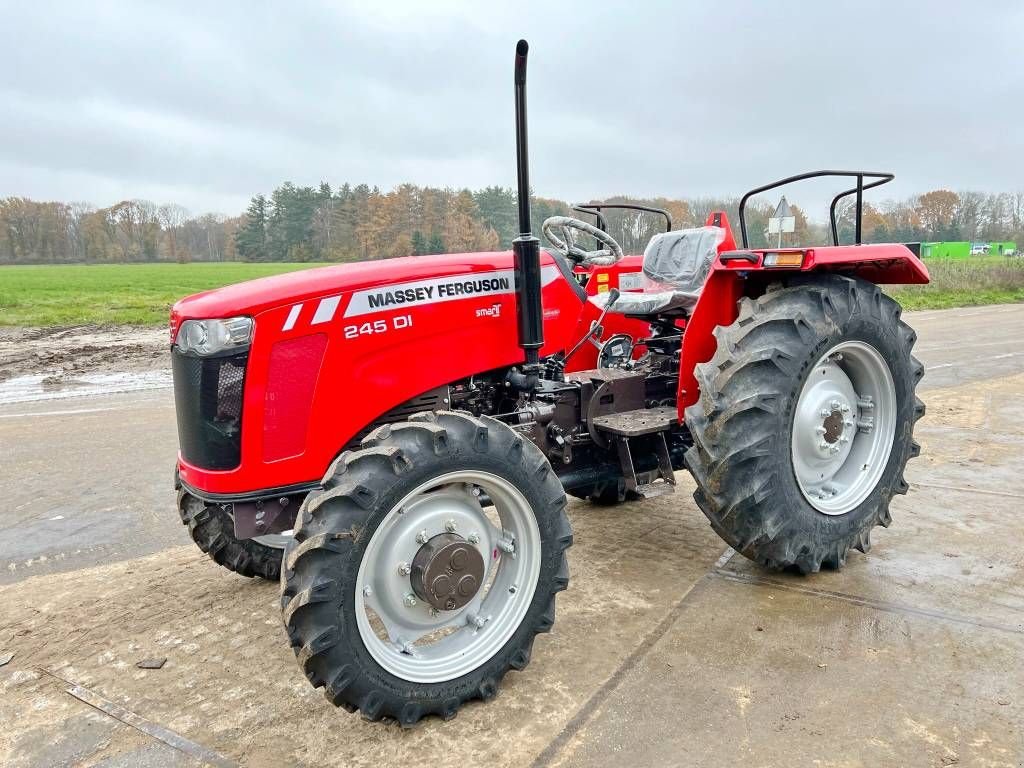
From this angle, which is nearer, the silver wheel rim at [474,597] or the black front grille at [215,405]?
the silver wheel rim at [474,597]

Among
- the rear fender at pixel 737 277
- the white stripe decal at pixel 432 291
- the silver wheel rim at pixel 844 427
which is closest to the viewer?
the white stripe decal at pixel 432 291

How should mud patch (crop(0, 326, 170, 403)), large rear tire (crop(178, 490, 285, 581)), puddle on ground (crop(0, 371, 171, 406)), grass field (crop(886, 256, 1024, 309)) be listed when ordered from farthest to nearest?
1. grass field (crop(886, 256, 1024, 309))
2. mud patch (crop(0, 326, 170, 403))
3. puddle on ground (crop(0, 371, 171, 406))
4. large rear tire (crop(178, 490, 285, 581))

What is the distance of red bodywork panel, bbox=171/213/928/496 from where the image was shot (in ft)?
8.34

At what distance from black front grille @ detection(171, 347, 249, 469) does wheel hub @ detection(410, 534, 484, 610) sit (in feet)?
2.36

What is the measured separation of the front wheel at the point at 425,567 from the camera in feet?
7.18

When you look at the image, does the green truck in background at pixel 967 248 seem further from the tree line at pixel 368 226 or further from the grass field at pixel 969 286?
the grass field at pixel 969 286

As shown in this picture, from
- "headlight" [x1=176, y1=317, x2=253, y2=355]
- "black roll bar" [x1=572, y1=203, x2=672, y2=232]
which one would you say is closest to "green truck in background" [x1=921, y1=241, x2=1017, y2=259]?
"black roll bar" [x1=572, y1=203, x2=672, y2=232]

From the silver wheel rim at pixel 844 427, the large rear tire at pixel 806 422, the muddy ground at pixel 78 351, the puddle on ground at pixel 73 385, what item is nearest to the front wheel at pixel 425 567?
the large rear tire at pixel 806 422

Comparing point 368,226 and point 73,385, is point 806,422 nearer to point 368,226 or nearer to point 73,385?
point 73,385

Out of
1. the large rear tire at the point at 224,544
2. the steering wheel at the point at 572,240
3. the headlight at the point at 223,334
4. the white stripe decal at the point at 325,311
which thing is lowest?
the large rear tire at the point at 224,544

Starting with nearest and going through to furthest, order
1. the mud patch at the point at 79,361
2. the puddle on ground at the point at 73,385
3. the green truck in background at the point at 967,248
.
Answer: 1. the puddle on ground at the point at 73,385
2. the mud patch at the point at 79,361
3. the green truck in background at the point at 967,248

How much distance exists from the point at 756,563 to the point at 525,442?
→ 60.3 inches

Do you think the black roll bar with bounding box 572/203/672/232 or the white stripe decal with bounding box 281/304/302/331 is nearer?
the white stripe decal with bounding box 281/304/302/331

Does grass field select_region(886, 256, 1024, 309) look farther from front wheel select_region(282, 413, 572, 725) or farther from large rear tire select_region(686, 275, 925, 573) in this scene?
front wheel select_region(282, 413, 572, 725)
